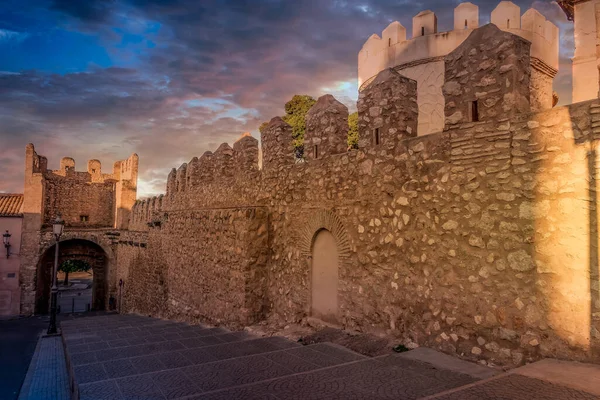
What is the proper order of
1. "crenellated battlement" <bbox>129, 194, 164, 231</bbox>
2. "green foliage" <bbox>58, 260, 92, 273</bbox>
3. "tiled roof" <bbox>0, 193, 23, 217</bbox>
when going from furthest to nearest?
"green foliage" <bbox>58, 260, 92, 273</bbox>, "tiled roof" <bbox>0, 193, 23, 217</bbox>, "crenellated battlement" <bbox>129, 194, 164, 231</bbox>

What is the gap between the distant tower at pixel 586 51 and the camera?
39.3 feet

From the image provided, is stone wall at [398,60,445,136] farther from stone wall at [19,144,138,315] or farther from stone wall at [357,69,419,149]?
stone wall at [19,144,138,315]

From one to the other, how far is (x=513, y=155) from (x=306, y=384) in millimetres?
3019

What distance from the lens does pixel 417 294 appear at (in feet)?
17.9

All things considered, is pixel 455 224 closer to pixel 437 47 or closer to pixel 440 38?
pixel 437 47

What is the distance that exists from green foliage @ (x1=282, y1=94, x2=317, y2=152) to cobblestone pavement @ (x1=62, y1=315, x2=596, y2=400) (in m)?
19.5

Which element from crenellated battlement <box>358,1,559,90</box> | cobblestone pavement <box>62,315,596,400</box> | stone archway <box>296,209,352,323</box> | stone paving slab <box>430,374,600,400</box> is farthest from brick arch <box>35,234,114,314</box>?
stone paving slab <box>430,374,600,400</box>

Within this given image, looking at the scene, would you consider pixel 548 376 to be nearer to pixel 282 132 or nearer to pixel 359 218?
pixel 359 218

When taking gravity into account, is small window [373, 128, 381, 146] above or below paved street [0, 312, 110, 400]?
above

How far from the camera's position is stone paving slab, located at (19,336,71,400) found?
693 cm

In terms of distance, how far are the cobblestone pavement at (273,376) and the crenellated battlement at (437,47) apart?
8.64m

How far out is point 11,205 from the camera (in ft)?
80.0

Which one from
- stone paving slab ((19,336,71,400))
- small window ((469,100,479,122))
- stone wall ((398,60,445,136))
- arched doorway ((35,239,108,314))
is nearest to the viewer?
small window ((469,100,479,122))

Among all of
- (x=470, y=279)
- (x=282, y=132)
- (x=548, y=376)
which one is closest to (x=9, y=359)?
(x=282, y=132)
